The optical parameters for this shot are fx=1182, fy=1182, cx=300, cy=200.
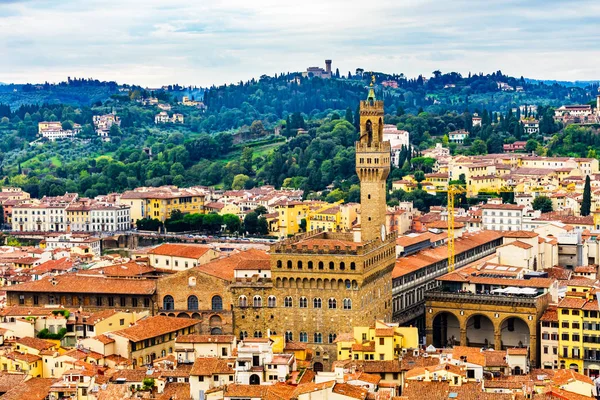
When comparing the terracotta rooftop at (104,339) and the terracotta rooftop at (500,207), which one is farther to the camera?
the terracotta rooftop at (500,207)

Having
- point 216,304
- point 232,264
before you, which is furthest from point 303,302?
point 232,264

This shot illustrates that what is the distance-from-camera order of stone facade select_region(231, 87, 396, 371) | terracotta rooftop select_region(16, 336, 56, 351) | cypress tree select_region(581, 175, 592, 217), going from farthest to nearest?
1. cypress tree select_region(581, 175, 592, 217)
2. stone facade select_region(231, 87, 396, 371)
3. terracotta rooftop select_region(16, 336, 56, 351)

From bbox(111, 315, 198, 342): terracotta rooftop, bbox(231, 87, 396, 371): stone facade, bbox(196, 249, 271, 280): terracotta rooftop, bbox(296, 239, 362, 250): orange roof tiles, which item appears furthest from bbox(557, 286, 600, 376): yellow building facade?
bbox(111, 315, 198, 342): terracotta rooftop

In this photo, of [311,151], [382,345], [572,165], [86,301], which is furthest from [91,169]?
[382,345]

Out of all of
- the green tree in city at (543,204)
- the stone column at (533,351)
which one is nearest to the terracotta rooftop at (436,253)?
the stone column at (533,351)

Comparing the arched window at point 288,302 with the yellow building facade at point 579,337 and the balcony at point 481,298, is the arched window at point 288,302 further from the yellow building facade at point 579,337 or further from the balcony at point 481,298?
the yellow building facade at point 579,337

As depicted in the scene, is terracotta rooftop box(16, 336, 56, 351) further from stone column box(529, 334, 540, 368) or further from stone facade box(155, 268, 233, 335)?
stone column box(529, 334, 540, 368)

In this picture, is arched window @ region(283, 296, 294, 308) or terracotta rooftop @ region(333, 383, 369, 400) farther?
arched window @ region(283, 296, 294, 308)
